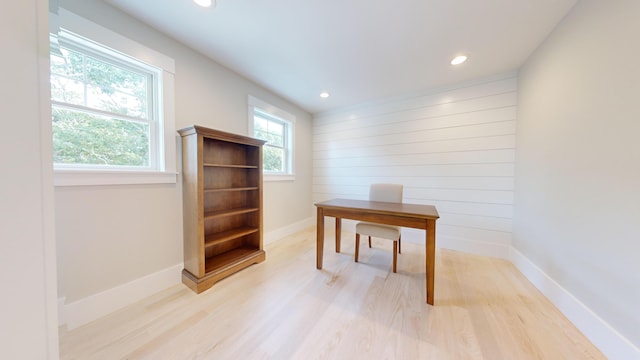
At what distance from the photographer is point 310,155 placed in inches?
158

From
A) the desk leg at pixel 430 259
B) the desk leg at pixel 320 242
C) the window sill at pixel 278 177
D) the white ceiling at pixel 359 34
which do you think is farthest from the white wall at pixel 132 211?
the desk leg at pixel 430 259

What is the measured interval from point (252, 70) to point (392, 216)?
2332 millimetres

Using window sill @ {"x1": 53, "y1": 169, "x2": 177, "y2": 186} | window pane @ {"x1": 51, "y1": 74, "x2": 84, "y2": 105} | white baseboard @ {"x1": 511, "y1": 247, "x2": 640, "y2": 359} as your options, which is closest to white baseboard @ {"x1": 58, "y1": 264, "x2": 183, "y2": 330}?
window sill @ {"x1": 53, "y1": 169, "x2": 177, "y2": 186}

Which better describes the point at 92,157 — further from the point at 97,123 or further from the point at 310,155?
the point at 310,155

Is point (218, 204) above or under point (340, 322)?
above

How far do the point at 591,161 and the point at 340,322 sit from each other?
6.80ft

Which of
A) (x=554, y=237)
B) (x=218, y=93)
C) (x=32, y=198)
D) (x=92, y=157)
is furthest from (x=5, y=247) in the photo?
(x=554, y=237)

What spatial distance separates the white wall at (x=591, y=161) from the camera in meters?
1.11

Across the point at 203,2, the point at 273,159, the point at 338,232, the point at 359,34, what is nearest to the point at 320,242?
the point at 338,232

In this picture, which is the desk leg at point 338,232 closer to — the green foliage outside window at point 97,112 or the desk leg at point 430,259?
the desk leg at point 430,259

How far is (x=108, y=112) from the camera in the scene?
5.17ft

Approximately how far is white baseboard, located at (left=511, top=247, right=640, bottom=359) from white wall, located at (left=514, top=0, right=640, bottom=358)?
2 centimetres

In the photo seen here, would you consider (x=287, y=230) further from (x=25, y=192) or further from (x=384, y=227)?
(x=25, y=192)

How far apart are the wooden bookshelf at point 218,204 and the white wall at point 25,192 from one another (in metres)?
1.26
